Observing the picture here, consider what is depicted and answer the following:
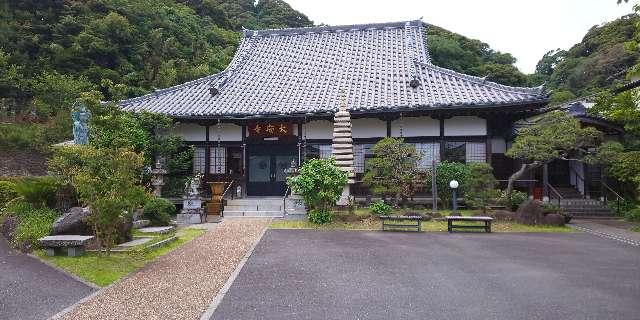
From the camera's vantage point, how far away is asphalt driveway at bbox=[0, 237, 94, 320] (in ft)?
18.0

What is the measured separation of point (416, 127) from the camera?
18.0m

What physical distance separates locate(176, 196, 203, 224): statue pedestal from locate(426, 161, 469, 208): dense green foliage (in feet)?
29.5

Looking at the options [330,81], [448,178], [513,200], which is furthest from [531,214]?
[330,81]

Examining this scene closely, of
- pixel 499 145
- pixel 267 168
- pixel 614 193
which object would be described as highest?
pixel 499 145

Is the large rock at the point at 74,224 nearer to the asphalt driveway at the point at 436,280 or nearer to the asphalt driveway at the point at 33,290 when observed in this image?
the asphalt driveway at the point at 33,290

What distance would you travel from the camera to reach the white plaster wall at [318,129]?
61.6 ft

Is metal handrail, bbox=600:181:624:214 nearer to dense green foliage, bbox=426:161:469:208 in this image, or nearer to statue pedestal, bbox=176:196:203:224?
dense green foliage, bbox=426:161:469:208

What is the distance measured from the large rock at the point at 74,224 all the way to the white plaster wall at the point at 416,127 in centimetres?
1268

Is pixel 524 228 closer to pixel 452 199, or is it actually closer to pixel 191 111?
pixel 452 199

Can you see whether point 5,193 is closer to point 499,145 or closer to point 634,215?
point 499,145

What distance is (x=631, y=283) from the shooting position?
671 centimetres

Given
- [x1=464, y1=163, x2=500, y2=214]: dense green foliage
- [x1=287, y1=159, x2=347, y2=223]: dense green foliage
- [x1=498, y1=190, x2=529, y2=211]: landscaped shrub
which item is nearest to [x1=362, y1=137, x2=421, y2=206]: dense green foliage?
[x1=287, y1=159, x2=347, y2=223]: dense green foliage

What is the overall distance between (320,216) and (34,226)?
8030 millimetres

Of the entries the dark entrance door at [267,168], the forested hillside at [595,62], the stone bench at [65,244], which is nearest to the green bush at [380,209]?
the dark entrance door at [267,168]
